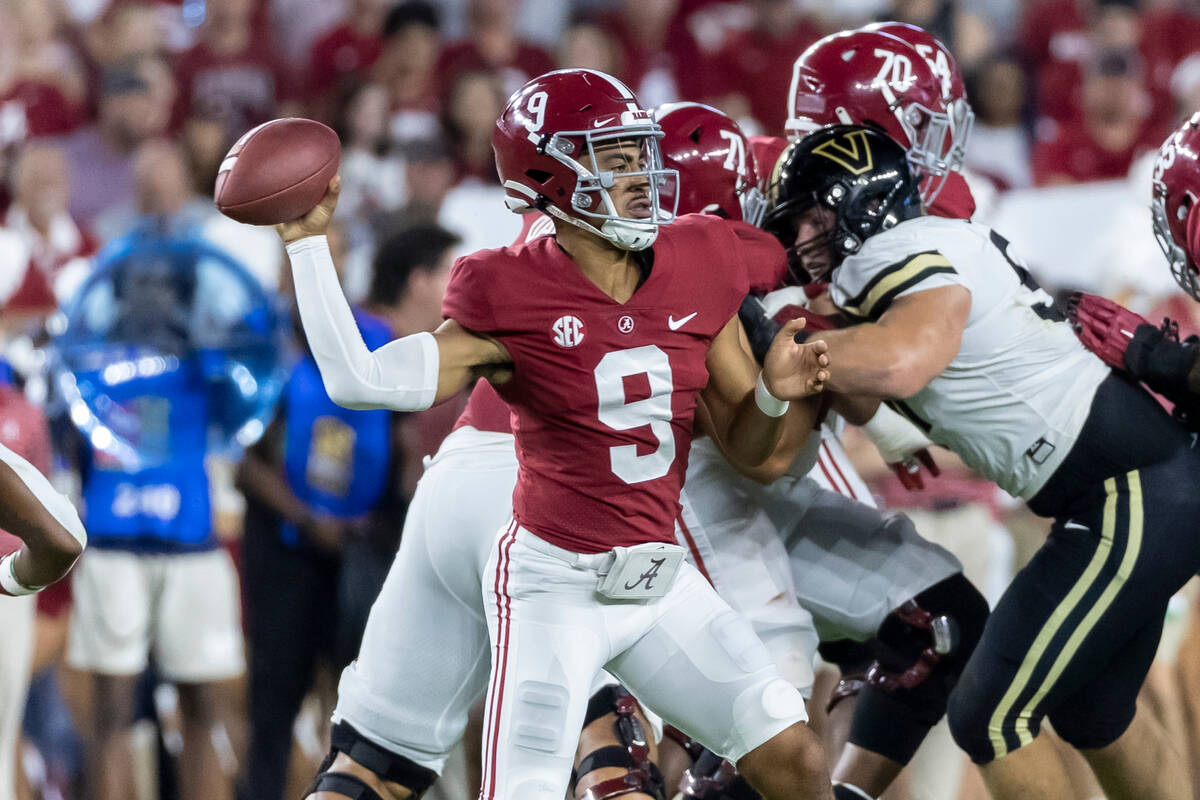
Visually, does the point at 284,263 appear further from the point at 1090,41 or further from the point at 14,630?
the point at 1090,41

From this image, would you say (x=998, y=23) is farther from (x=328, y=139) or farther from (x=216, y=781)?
(x=328, y=139)

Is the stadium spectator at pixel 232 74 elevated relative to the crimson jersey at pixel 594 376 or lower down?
lower down

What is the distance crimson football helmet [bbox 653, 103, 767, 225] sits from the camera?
13.8 feet

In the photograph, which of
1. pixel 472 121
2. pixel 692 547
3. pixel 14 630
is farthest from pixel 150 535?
pixel 472 121

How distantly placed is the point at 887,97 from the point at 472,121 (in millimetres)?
4351

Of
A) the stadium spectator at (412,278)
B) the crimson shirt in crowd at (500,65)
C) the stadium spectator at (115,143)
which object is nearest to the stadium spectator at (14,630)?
the stadium spectator at (412,278)

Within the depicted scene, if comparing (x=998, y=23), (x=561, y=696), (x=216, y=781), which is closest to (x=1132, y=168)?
(x=998, y=23)

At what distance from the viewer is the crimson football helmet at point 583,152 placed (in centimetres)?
343

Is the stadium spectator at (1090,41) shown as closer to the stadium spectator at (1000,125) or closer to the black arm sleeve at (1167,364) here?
the stadium spectator at (1000,125)

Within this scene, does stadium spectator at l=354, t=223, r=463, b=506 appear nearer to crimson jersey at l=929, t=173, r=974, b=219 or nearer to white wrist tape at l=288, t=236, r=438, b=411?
crimson jersey at l=929, t=173, r=974, b=219

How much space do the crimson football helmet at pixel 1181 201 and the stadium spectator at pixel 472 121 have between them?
4571 millimetres

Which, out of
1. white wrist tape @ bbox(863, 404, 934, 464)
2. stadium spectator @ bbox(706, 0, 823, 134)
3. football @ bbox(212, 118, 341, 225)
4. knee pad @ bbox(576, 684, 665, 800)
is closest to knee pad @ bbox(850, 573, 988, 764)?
white wrist tape @ bbox(863, 404, 934, 464)

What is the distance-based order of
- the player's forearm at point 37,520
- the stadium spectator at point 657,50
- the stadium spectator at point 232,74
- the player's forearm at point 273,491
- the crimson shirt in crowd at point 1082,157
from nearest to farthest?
1. the player's forearm at point 37,520
2. the player's forearm at point 273,491
3. the crimson shirt in crowd at point 1082,157
4. the stadium spectator at point 232,74
5. the stadium spectator at point 657,50

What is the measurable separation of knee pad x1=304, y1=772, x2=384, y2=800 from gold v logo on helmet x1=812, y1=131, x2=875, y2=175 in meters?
1.75
